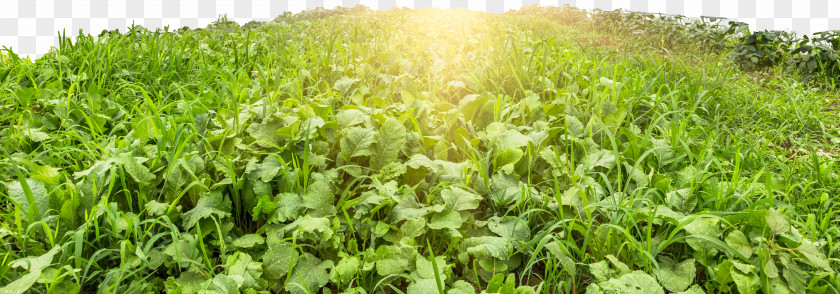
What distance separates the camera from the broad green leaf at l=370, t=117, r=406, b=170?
220 cm

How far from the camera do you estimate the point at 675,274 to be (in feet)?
5.48

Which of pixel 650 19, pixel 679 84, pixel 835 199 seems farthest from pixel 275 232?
pixel 650 19

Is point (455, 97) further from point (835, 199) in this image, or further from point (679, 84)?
point (835, 199)

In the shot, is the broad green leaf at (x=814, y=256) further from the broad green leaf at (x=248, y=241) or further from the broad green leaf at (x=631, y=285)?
the broad green leaf at (x=248, y=241)

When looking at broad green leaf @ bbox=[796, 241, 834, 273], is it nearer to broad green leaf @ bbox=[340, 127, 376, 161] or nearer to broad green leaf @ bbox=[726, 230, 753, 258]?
broad green leaf @ bbox=[726, 230, 753, 258]

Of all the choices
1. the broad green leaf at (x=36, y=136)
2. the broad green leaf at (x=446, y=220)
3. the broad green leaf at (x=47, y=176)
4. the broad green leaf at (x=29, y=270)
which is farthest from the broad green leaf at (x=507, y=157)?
the broad green leaf at (x=36, y=136)

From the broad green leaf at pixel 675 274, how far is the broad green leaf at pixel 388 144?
3.64 feet

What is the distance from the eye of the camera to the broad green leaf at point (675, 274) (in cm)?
161

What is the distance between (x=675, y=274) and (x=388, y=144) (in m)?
1.20

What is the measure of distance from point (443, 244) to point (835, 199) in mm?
2164

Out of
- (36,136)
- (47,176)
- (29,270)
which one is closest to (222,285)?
(29,270)

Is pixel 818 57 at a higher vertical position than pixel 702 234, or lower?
higher

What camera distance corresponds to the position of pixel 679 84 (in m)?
3.75

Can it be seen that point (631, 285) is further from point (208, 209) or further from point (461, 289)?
point (208, 209)
